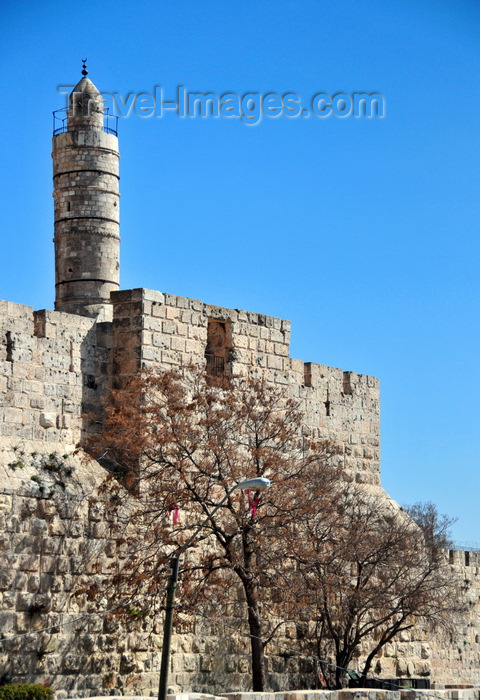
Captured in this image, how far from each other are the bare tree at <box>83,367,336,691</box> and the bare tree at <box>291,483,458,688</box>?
0.64 meters

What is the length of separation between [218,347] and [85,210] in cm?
1061

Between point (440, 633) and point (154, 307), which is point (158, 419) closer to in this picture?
point (154, 307)

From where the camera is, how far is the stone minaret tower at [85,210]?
32.6 meters

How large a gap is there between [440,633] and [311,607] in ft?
19.0

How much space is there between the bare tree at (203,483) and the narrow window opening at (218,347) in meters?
1.47

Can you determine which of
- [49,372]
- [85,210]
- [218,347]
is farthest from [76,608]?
[85,210]

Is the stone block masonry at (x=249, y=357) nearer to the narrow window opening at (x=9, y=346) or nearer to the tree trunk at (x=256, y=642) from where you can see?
the narrow window opening at (x=9, y=346)

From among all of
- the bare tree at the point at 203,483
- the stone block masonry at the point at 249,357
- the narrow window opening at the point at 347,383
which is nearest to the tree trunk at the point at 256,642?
the bare tree at the point at 203,483

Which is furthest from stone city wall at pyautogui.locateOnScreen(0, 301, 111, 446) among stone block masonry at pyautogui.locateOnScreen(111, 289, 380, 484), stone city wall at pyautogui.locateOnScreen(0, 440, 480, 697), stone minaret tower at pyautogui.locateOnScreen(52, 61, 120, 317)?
stone minaret tower at pyautogui.locateOnScreen(52, 61, 120, 317)

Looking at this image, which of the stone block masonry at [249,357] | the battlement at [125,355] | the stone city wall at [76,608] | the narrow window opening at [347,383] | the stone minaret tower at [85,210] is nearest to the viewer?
the stone city wall at [76,608]

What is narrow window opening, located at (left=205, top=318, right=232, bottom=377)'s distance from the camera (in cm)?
2316

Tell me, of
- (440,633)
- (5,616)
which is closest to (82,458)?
(5,616)

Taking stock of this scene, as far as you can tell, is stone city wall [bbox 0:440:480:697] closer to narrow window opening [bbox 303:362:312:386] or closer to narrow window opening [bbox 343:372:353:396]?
narrow window opening [bbox 303:362:312:386]

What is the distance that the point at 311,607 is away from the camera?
22.8m
